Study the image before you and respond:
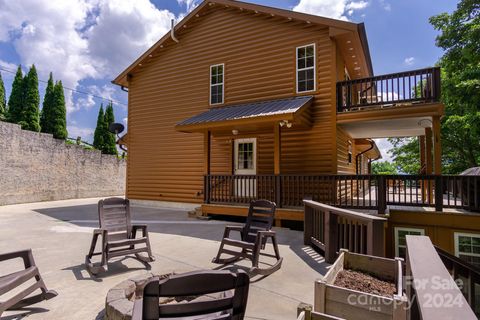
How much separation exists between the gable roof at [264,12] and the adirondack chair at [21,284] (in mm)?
8539

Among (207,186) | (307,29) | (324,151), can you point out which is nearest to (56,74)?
(207,186)

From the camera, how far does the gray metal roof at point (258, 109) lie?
24.7 feet

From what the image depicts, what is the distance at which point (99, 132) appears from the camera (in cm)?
1862

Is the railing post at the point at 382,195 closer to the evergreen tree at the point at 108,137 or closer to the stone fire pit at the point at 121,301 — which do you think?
the stone fire pit at the point at 121,301

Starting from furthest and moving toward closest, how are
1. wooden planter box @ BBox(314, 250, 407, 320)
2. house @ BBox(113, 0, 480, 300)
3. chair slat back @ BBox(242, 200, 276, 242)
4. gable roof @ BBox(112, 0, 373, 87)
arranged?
gable roof @ BBox(112, 0, 373, 87), house @ BBox(113, 0, 480, 300), chair slat back @ BBox(242, 200, 276, 242), wooden planter box @ BBox(314, 250, 407, 320)

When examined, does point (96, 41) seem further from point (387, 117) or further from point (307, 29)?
point (387, 117)

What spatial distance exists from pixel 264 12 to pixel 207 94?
345 centimetres

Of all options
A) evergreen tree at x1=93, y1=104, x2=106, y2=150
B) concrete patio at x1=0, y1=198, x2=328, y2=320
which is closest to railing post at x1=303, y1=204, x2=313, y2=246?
concrete patio at x1=0, y1=198, x2=328, y2=320

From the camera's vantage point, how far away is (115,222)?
4496 millimetres

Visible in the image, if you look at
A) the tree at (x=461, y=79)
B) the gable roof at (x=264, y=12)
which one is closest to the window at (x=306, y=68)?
the gable roof at (x=264, y=12)

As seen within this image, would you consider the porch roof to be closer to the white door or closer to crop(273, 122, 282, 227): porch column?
crop(273, 122, 282, 227): porch column

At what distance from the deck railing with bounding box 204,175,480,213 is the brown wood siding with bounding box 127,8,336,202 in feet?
2.31

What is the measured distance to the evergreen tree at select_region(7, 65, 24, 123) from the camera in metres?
14.1

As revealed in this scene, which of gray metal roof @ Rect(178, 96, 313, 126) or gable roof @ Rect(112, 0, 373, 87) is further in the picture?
gable roof @ Rect(112, 0, 373, 87)
